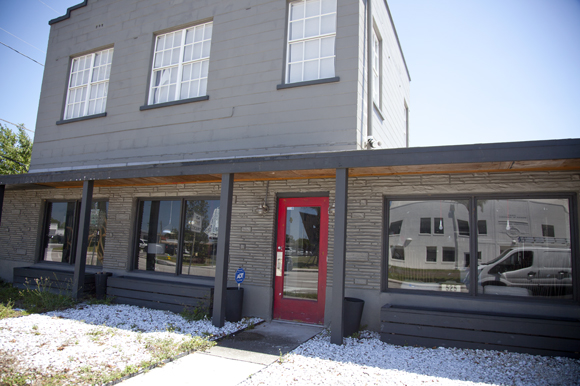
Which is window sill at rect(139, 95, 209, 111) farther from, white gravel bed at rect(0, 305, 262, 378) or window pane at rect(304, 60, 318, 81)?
white gravel bed at rect(0, 305, 262, 378)

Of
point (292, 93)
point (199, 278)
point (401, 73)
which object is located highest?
point (401, 73)

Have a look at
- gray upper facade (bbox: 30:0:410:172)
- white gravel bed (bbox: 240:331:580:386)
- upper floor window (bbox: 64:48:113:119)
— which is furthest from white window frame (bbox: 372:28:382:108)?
upper floor window (bbox: 64:48:113:119)

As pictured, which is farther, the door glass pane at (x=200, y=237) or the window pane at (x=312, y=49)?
the door glass pane at (x=200, y=237)

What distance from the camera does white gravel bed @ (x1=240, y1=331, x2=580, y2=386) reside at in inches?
159

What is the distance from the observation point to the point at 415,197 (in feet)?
20.2

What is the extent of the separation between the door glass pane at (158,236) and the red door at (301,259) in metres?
2.56

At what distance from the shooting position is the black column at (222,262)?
606 cm

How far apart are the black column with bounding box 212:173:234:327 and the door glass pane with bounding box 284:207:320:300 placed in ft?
4.01

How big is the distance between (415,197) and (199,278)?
4.52 m

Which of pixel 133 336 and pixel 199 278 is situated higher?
pixel 199 278

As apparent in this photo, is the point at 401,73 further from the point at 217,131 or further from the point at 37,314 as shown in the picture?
the point at 37,314

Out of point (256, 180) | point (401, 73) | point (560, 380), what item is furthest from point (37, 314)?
point (401, 73)

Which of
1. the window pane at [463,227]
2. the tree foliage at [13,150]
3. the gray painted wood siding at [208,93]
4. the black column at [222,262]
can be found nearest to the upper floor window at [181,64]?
the gray painted wood siding at [208,93]

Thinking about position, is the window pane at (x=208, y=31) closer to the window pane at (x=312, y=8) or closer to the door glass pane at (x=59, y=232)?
the window pane at (x=312, y=8)
